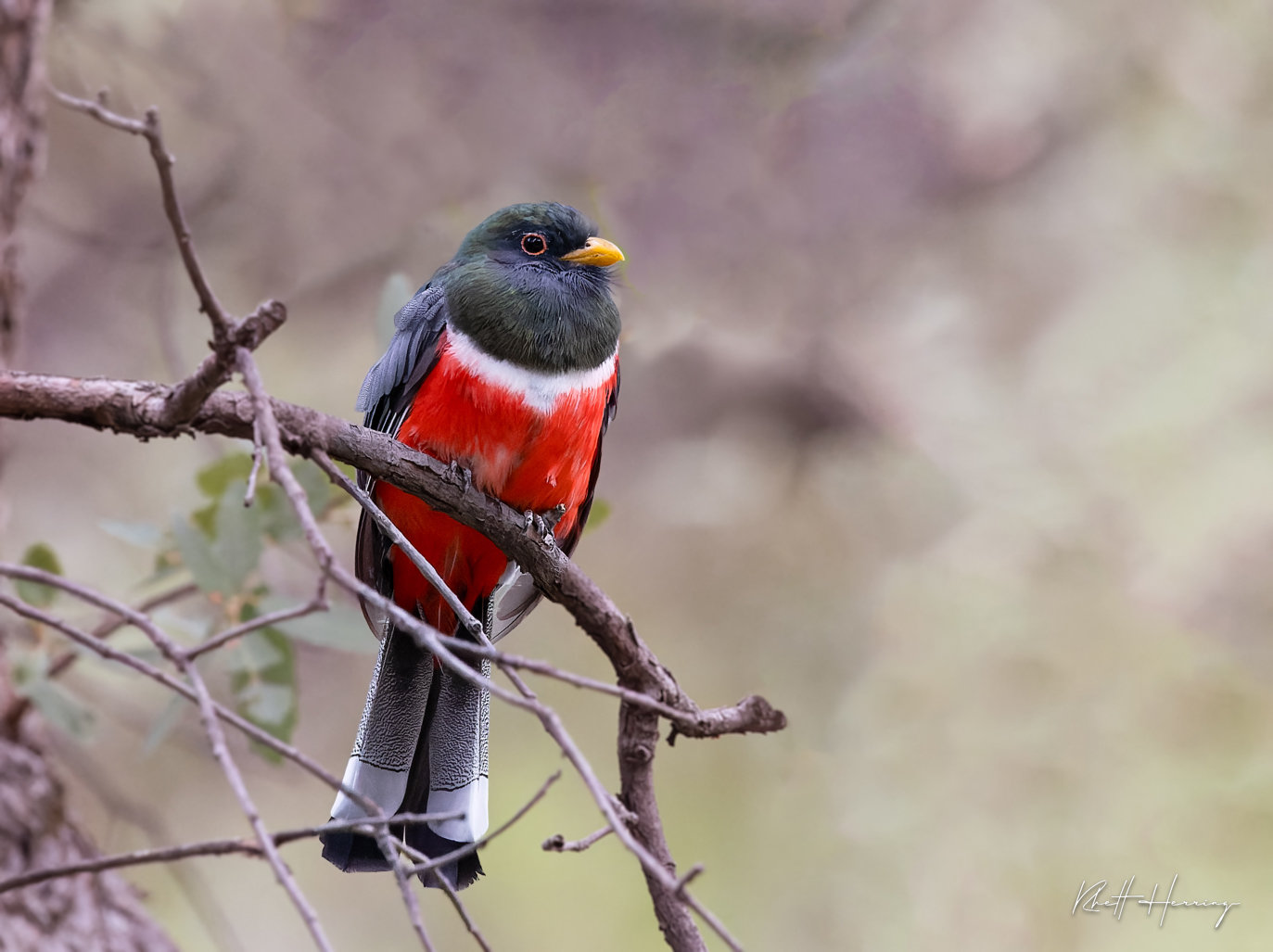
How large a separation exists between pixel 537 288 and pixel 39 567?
58.5 inches

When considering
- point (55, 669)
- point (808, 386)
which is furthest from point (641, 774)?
point (808, 386)

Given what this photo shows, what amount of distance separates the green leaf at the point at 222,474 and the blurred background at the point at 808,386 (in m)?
1.83

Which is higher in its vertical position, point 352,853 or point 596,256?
point 596,256

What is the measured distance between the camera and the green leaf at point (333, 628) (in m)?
3.14

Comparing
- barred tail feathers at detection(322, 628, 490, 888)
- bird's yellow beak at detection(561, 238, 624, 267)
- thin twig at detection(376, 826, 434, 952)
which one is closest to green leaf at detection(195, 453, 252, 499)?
barred tail feathers at detection(322, 628, 490, 888)

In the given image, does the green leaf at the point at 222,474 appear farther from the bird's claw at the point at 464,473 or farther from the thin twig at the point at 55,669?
the bird's claw at the point at 464,473

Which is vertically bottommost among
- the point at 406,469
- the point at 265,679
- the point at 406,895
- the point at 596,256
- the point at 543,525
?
the point at 406,895

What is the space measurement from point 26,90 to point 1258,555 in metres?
5.26

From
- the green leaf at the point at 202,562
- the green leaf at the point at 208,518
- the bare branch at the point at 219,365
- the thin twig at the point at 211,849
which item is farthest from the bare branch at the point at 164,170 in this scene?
the green leaf at the point at 208,518

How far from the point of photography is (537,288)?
2926mm

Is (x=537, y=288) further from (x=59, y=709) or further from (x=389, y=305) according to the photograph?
(x=59, y=709)

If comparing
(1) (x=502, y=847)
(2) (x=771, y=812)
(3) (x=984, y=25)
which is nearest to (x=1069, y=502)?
(2) (x=771, y=812)

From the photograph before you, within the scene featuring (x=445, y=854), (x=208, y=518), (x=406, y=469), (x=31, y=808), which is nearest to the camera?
(x=406, y=469)
